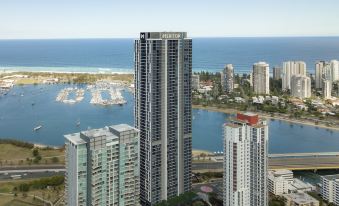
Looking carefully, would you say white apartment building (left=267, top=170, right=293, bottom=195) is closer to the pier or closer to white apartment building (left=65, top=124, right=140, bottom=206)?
white apartment building (left=65, top=124, right=140, bottom=206)

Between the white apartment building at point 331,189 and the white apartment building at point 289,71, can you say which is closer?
the white apartment building at point 331,189

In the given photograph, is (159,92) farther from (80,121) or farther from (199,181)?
(80,121)

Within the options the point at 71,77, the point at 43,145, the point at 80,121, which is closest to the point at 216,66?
the point at 71,77

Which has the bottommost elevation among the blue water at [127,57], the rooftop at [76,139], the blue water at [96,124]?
the blue water at [96,124]

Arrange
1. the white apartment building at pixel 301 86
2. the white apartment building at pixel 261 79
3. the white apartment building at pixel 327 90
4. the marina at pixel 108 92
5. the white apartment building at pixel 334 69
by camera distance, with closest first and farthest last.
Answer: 1. the marina at pixel 108 92
2. the white apartment building at pixel 327 90
3. the white apartment building at pixel 301 86
4. the white apartment building at pixel 261 79
5. the white apartment building at pixel 334 69

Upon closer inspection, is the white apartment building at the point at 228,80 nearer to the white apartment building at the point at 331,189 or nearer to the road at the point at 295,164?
the road at the point at 295,164

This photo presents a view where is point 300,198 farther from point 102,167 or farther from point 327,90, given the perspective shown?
point 327,90

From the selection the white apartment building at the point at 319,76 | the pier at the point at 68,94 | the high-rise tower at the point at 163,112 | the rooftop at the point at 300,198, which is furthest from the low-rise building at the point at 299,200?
the white apartment building at the point at 319,76
